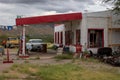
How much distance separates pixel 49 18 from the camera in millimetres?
32312

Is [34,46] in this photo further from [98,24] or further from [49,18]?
[98,24]

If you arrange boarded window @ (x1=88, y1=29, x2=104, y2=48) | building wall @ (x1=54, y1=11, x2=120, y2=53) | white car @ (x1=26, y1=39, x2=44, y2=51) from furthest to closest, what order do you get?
white car @ (x1=26, y1=39, x2=44, y2=51)
boarded window @ (x1=88, y1=29, x2=104, y2=48)
building wall @ (x1=54, y1=11, x2=120, y2=53)

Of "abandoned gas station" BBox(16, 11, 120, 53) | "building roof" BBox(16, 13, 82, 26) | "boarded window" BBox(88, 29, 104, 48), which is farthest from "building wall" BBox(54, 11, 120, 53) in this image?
"building roof" BBox(16, 13, 82, 26)

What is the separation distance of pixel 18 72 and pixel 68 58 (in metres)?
10.5

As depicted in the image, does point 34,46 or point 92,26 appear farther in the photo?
point 34,46

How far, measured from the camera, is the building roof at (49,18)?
31.3 meters

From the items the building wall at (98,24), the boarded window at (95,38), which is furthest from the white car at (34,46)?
the boarded window at (95,38)

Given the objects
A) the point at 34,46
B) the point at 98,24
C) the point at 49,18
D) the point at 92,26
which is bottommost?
the point at 34,46

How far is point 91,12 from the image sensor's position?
31.5 m

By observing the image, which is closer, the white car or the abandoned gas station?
the abandoned gas station

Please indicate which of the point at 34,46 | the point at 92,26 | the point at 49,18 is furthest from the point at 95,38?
the point at 34,46

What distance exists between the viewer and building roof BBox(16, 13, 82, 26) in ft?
103

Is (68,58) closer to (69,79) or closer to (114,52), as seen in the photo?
(114,52)

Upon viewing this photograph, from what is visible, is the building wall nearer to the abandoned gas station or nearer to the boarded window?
the abandoned gas station
